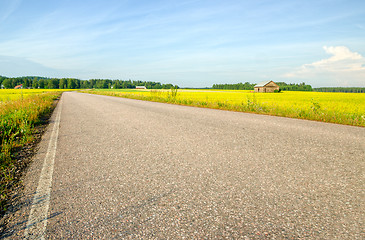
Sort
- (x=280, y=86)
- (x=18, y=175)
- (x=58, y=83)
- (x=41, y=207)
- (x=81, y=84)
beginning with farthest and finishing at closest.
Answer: (x=81, y=84) < (x=58, y=83) < (x=280, y=86) < (x=18, y=175) < (x=41, y=207)

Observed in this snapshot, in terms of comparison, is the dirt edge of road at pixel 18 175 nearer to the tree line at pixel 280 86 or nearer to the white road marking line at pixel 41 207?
the white road marking line at pixel 41 207

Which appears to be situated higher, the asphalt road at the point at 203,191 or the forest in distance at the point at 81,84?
the forest in distance at the point at 81,84

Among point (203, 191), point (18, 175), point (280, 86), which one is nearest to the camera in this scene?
point (203, 191)

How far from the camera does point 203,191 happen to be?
2.88 m

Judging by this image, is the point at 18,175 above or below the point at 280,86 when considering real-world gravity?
below

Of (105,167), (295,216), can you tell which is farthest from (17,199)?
(295,216)

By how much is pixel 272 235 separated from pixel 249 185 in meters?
1.03

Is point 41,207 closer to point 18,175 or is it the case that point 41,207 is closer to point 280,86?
point 18,175

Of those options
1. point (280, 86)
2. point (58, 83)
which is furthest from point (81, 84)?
point (280, 86)

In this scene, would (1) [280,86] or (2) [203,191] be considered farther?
(1) [280,86]

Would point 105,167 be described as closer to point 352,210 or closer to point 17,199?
point 17,199

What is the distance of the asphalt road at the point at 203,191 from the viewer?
7.07 ft

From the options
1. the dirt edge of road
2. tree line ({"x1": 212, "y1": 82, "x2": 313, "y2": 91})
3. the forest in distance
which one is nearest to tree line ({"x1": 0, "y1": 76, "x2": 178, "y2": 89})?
the forest in distance

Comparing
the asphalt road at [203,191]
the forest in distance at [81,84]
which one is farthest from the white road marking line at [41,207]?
the forest in distance at [81,84]
